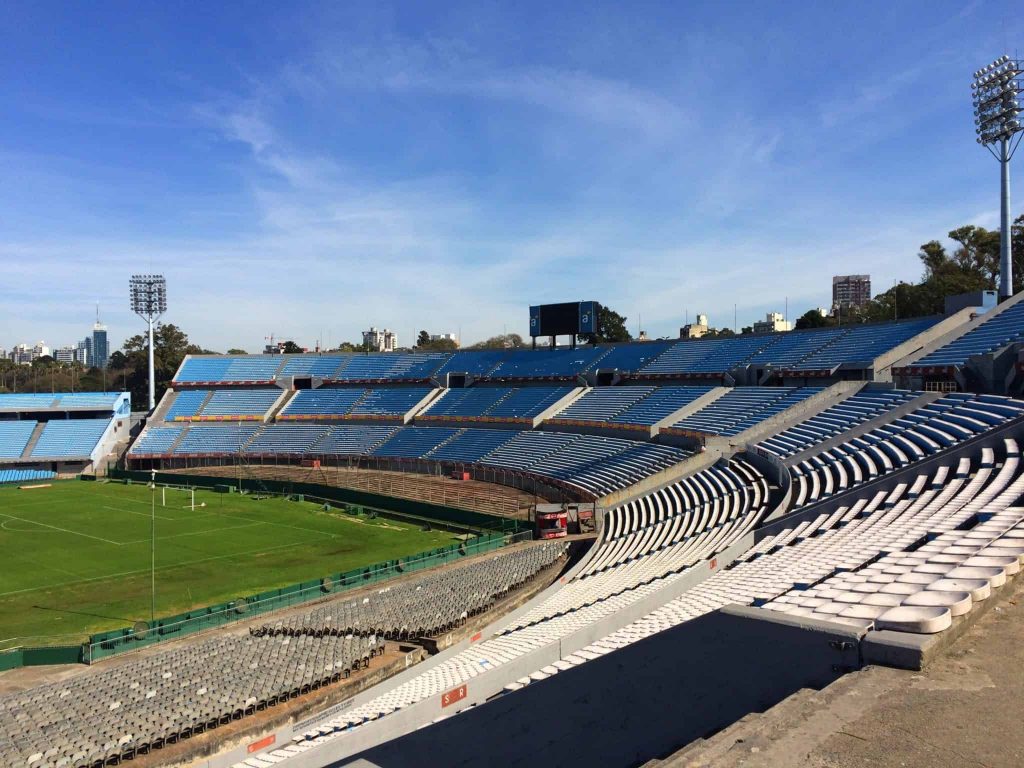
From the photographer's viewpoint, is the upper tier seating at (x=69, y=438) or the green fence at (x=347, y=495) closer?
the green fence at (x=347, y=495)

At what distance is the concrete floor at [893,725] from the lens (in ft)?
16.3

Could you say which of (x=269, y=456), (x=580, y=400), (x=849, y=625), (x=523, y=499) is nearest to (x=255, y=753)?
(x=849, y=625)

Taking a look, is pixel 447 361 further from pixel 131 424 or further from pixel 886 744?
pixel 886 744

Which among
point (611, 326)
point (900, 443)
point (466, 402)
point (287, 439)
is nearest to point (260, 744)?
point (900, 443)

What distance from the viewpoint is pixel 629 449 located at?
50062mm

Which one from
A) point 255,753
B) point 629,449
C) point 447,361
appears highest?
point 447,361

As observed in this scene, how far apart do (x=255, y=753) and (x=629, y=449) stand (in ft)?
119

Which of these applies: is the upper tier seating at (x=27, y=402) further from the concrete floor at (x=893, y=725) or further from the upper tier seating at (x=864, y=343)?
the concrete floor at (x=893, y=725)

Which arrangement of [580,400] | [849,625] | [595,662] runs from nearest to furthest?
A: 1. [849,625]
2. [595,662]
3. [580,400]

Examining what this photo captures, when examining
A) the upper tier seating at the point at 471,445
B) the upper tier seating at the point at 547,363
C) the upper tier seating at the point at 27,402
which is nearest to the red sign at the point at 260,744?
the upper tier seating at the point at 471,445

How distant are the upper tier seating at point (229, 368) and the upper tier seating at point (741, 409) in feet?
166

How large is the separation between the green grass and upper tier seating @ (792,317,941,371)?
27326 millimetres

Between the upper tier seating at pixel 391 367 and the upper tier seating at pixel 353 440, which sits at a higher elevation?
the upper tier seating at pixel 391 367

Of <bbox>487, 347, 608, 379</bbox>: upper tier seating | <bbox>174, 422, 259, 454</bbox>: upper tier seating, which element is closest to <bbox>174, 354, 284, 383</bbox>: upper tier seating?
<bbox>174, 422, 259, 454</bbox>: upper tier seating
